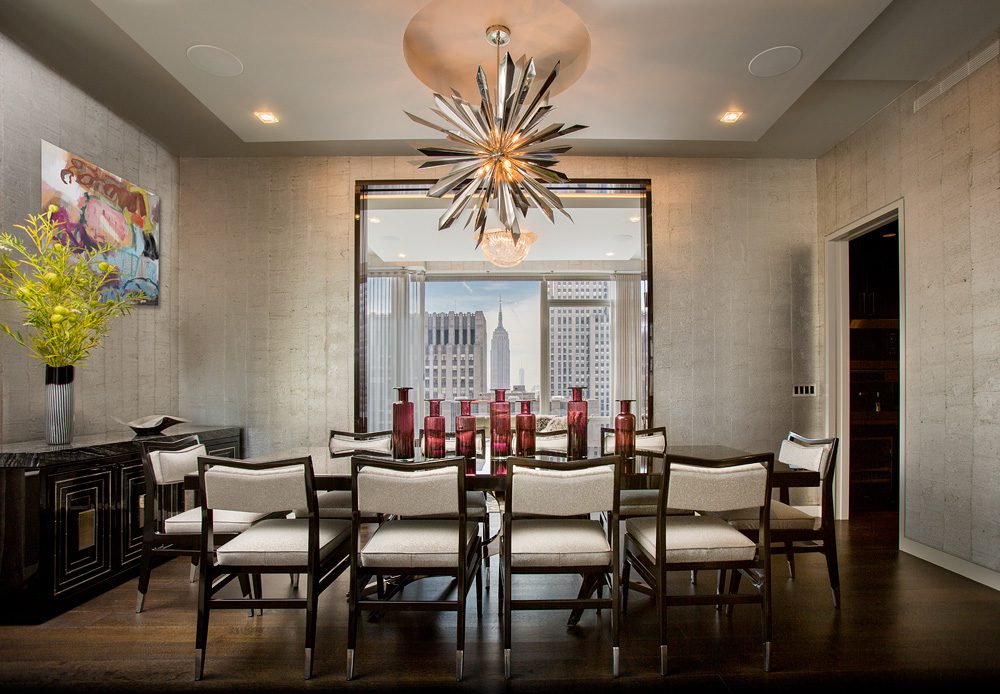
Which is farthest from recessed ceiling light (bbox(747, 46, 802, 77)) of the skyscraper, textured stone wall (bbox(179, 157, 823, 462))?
the skyscraper

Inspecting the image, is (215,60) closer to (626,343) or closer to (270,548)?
(270,548)

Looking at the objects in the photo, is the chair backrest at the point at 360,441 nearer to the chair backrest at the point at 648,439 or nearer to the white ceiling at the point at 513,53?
the chair backrest at the point at 648,439

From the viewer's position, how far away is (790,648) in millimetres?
2273

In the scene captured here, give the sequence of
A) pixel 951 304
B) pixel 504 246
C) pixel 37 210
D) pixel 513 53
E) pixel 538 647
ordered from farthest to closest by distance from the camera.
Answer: pixel 504 246 → pixel 951 304 → pixel 37 210 → pixel 513 53 → pixel 538 647

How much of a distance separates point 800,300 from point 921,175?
Result: 1.33m

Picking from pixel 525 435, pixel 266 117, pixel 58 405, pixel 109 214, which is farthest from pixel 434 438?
pixel 109 214

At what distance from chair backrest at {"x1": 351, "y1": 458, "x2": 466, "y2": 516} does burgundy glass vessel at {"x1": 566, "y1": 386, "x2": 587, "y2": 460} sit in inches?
27.9

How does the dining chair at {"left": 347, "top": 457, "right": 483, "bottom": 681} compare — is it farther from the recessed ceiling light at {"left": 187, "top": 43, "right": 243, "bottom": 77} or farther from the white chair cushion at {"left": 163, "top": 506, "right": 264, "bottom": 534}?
the recessed ceiling light at {"left": 187, "top": 43, "right": 243, "bottom": 77}

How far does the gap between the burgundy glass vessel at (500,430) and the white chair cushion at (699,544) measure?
0.76 m

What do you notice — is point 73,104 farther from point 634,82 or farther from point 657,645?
point 657,645

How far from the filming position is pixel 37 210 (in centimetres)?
316

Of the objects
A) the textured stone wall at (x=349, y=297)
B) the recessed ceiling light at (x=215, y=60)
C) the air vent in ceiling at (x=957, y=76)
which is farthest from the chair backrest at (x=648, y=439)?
the recessed ceiling light at (x=215, y=60)

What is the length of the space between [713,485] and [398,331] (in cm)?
581

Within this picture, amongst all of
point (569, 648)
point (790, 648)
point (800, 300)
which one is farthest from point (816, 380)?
point (569, 648)
